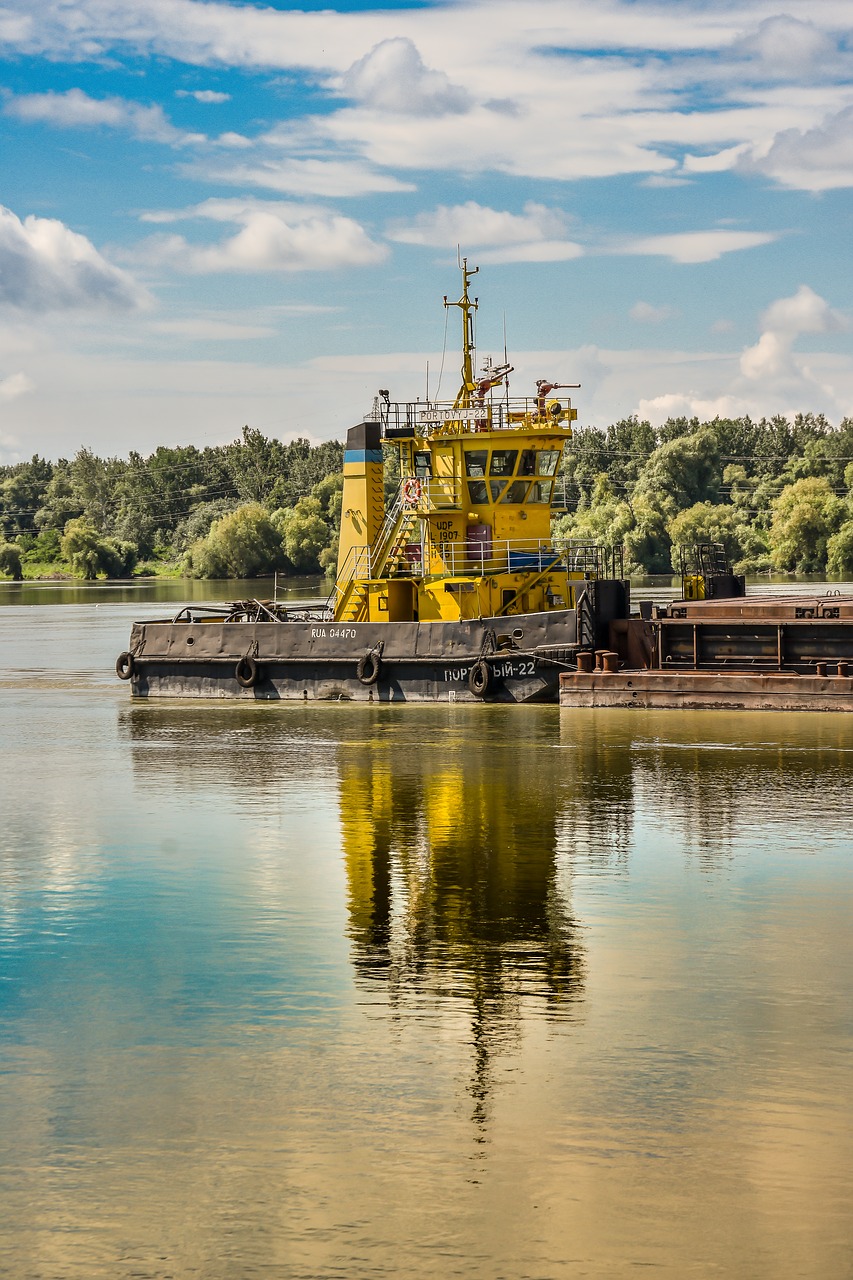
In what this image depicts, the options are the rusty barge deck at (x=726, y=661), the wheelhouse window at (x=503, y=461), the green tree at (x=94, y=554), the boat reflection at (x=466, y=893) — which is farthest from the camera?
the green tree at (x=94, y=554)

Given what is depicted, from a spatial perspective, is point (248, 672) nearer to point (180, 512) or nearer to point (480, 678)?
point (480, 678)

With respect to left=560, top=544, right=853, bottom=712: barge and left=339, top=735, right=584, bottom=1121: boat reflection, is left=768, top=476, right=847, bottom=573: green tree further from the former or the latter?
left=339, top=735, right=584, bottom=1121: boat reflection

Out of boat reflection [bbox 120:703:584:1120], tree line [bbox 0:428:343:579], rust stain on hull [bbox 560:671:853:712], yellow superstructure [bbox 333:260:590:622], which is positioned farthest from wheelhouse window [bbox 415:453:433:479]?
tree line [bbox 0:428:343:579]

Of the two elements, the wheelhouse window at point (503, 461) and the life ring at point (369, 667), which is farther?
the wheelhouse window at point (503, 461)

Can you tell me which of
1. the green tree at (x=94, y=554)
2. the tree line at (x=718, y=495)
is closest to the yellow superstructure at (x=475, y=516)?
the tree line at (x=718, y=495)

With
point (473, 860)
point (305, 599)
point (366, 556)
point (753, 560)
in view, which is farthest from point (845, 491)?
point (473, 860)

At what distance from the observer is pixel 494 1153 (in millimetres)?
7793

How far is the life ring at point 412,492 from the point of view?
28.3 metres

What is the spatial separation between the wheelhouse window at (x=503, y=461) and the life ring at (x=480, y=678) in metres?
3.66

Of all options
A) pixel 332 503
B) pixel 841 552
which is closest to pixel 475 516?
pixel 841 552

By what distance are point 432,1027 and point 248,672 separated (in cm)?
1988

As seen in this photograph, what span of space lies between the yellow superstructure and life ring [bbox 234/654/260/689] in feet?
7.04

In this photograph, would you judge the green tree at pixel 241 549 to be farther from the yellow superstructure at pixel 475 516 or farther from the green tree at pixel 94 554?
the yellow superstructure at pixel 475 516

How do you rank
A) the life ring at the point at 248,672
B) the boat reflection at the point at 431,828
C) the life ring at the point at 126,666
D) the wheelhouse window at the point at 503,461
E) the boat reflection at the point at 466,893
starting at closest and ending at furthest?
the boat reflection at the point at 466,893 < the boat reflection at the point at 431,828 < the wheelhouse window at the point at 503,461 < the life ring at the point at 248,672 < the life ring at the point at 126,666
